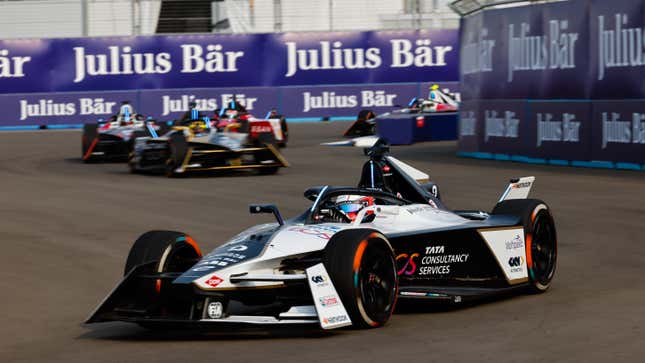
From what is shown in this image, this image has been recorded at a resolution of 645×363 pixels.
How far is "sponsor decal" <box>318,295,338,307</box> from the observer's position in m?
7.55

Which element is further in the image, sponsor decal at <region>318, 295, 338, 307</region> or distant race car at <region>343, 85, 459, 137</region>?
distant race car at <region>343, 85, 459, 137</region>

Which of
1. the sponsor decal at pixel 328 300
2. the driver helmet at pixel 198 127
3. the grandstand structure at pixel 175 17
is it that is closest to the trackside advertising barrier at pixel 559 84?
the driver helmet at pixel 198 127

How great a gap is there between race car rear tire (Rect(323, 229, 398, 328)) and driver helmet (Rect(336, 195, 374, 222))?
86 cm

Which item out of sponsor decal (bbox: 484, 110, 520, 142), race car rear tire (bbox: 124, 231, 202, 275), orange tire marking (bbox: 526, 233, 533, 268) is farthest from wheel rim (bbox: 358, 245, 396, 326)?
sponsor decal (bbox: 484, 110, 520, 142)

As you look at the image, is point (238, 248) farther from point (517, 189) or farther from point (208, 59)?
point (208, 59)

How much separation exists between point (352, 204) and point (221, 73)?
31.1m

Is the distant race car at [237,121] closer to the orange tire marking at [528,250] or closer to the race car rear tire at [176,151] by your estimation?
the race car rear tire at [176,151]

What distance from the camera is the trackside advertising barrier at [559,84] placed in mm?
21375

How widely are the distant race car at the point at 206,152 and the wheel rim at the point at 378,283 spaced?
13.8m

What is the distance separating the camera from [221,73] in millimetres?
39562

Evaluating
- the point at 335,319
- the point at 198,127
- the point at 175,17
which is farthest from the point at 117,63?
the point at 335,319

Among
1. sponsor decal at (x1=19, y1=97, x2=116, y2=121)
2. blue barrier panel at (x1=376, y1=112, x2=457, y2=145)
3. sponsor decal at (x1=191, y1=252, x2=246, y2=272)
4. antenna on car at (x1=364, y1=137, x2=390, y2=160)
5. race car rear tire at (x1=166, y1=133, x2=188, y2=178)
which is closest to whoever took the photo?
sponsor decal at (x1=191, y1=252, x2=246, y2=272)

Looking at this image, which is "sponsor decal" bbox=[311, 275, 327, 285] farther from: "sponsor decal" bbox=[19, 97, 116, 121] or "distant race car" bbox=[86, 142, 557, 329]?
"sponsor decal" bbox=[19, 97, 116, 121]

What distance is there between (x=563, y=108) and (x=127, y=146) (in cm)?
907
